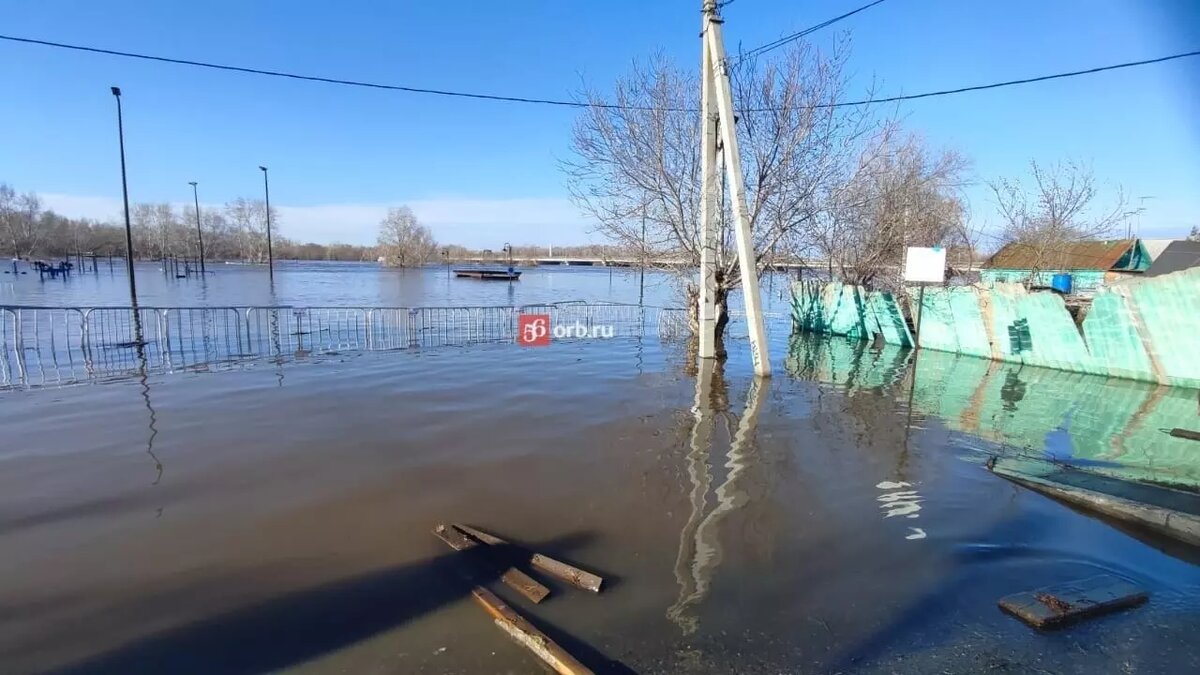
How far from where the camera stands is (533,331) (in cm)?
1619

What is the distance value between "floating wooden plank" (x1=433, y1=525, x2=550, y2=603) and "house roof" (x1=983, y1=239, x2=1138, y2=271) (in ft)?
70.1

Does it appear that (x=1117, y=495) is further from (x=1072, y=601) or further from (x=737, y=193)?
A: (x=737, y=193)

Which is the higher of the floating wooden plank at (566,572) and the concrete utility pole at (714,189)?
the concrete utility pole at (714,189)

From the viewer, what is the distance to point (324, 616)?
3.27 metres


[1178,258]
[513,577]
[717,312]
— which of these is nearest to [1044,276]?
[1178,258]

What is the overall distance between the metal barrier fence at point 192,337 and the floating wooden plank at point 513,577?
8738 mm

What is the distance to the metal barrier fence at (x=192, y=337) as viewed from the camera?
10.5 meters

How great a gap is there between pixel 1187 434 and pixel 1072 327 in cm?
532

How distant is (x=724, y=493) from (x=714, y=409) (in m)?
3.29

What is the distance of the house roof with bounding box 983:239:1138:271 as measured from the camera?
1861 centimetres

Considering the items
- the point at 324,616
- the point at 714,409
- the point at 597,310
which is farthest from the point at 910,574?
the point at 597,310

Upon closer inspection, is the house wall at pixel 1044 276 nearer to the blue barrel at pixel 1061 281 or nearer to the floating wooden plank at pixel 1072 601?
the blue barrel at pixel 1061 281

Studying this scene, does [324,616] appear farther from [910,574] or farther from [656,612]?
[910,574]

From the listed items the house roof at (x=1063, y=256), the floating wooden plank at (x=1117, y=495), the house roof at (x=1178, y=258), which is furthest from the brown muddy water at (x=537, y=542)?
the house roof at (x=1178, y=258)
